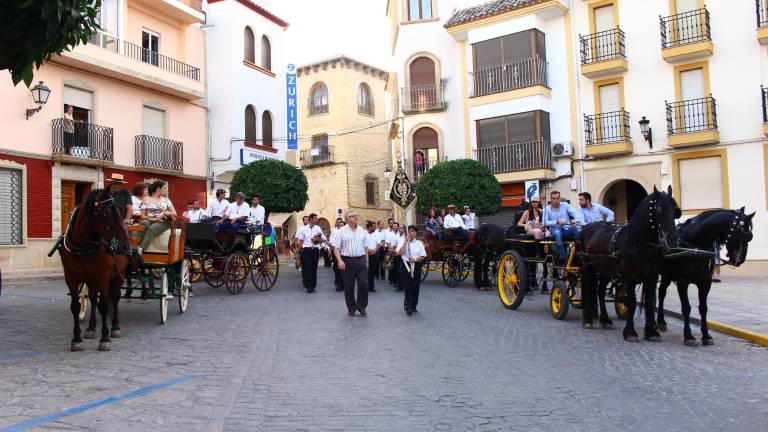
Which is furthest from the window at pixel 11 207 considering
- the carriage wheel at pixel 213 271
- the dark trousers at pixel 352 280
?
the dark trousers at pixel 352 280

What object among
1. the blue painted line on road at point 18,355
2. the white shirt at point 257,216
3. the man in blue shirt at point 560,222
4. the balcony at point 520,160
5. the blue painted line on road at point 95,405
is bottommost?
the blue painted line on road at point 95,405

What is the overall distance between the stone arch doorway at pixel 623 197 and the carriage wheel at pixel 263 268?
13990mm

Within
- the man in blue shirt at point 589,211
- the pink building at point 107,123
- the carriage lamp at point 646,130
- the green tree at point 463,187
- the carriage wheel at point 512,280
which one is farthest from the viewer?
the green tree at point 463,187

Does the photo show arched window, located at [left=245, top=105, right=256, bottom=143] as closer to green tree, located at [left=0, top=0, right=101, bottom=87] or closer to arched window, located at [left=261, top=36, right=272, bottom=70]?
arched window, located at [left=261, top=36, right=272, bottom=70]

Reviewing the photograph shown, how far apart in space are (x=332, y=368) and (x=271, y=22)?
24662 millimetres

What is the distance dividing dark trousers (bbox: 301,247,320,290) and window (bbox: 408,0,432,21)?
1650cm

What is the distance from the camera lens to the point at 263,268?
14.7 m

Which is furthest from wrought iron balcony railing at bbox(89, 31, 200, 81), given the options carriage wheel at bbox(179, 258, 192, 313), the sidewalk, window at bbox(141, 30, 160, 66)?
the sidewalk

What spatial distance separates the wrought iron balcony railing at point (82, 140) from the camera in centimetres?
1920

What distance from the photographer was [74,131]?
1997cm

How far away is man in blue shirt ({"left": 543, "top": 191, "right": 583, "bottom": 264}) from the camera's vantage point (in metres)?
10.4

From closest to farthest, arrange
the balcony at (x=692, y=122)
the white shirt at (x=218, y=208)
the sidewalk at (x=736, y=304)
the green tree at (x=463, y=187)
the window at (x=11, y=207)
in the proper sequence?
the sidewalk at (x=736, y=304) → the white shirt at (x=218, y=208) → the window at (x=11, y=207) → the balcony at (x=692, y=122) → the green tree at (x=463, y=187)

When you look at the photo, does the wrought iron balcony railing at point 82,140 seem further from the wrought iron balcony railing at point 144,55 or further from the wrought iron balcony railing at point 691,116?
the wrought iron balcony railing at point 691,116

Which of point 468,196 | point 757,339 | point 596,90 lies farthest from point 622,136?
point 757,339
